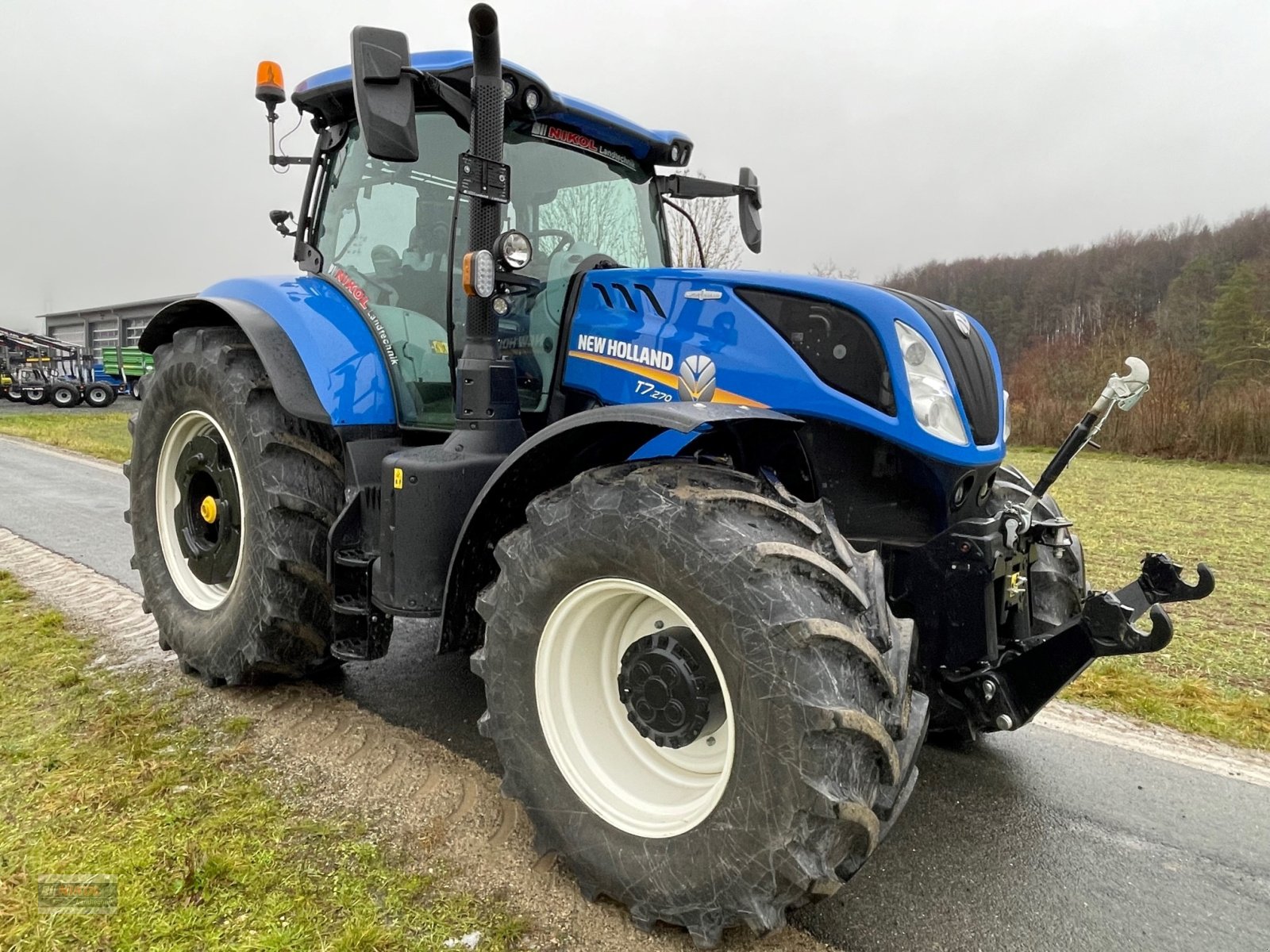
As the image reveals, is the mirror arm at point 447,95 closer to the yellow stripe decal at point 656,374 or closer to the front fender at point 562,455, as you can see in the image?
the yellow stripe decal at point 656,374

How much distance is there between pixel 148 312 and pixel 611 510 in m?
57.8

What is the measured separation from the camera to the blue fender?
10.5ft

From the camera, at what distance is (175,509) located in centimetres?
400

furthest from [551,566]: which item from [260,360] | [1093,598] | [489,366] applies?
[260,360]

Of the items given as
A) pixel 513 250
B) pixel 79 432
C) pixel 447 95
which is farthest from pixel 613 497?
pixel 79 432

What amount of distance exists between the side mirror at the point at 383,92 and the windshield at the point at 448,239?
0.59 meters

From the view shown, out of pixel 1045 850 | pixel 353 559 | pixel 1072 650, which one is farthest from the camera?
pixel 353 559

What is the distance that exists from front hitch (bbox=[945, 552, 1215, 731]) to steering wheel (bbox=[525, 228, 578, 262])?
2.00m

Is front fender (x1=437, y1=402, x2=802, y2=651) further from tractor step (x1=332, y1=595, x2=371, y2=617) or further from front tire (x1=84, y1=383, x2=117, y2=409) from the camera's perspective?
front tire (x1=84, y1=383, x2=117, y2=409)

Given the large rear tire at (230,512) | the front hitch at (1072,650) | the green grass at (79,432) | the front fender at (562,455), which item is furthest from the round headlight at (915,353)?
the green grass at (79,432)

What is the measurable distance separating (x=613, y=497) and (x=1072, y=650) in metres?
1.34

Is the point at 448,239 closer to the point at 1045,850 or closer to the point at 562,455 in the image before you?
the point at 562,455

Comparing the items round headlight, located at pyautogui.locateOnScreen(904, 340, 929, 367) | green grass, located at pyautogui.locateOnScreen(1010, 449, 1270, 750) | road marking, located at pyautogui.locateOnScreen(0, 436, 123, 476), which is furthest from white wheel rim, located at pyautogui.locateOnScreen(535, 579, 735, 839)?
road marking, located at pyautogui.locateOnScreen(0, 436, 123, 476)

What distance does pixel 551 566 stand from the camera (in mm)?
2270
